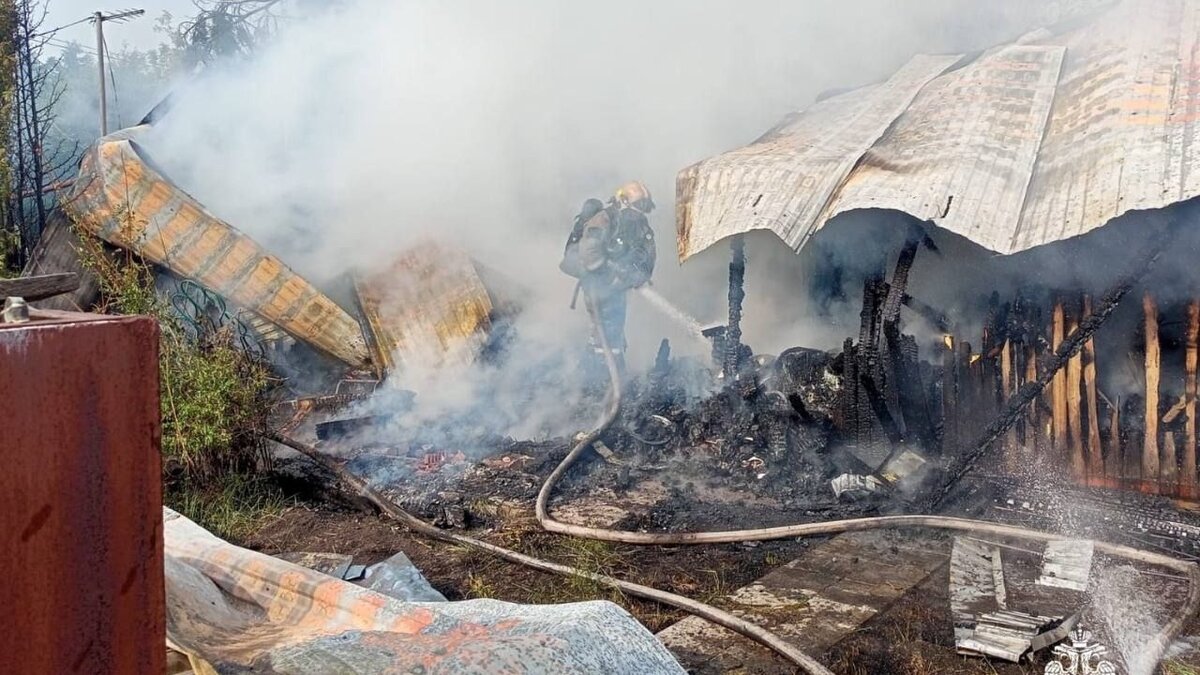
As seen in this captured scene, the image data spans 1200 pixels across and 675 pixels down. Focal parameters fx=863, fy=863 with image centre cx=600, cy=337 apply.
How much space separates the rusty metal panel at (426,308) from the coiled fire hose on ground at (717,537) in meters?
3.06

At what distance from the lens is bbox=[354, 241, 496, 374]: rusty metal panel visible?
1069cm


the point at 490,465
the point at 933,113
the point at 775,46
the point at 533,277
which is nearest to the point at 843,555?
the point at 490,465

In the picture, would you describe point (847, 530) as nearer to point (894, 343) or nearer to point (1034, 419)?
point (894, 343)

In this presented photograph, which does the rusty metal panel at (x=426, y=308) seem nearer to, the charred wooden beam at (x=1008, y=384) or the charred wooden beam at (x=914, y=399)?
the charred wooden beam at (x=914, y=399)

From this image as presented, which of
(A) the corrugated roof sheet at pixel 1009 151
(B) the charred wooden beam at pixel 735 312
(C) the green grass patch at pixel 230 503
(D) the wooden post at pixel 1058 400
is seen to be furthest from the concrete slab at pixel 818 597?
(C) the green grass patch at pixel 230 503

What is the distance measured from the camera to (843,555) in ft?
19.5

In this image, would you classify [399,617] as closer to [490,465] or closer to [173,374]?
[173,374]

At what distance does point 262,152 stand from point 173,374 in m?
5.68

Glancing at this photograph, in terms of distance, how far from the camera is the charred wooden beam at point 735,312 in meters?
8.71

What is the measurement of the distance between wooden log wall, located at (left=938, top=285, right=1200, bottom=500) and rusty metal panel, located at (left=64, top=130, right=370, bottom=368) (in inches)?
293

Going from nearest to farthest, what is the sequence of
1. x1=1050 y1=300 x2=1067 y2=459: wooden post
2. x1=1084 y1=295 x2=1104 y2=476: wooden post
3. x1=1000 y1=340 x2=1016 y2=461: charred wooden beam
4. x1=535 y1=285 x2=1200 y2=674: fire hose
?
x1=535 y1=285 x2=1200 y2=674: fire hose
x1=1084 y1=295 x2=1104 y2=476: wooden post
x1=1050 y1=300 x2=1067 y2=459: wooden post
x1=1000 y1=340 x2=1016 y2=461: charred wooden beam

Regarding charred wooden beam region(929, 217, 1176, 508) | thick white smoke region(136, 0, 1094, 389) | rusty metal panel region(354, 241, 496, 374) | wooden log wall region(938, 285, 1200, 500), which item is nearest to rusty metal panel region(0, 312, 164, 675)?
charred wooden beam region(929, 217, 1176, 508)

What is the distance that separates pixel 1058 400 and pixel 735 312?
9.93ft

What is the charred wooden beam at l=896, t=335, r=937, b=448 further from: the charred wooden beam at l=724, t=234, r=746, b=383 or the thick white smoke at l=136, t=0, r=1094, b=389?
the thick white smoke at l=136, t=0, r=1094, b=389
